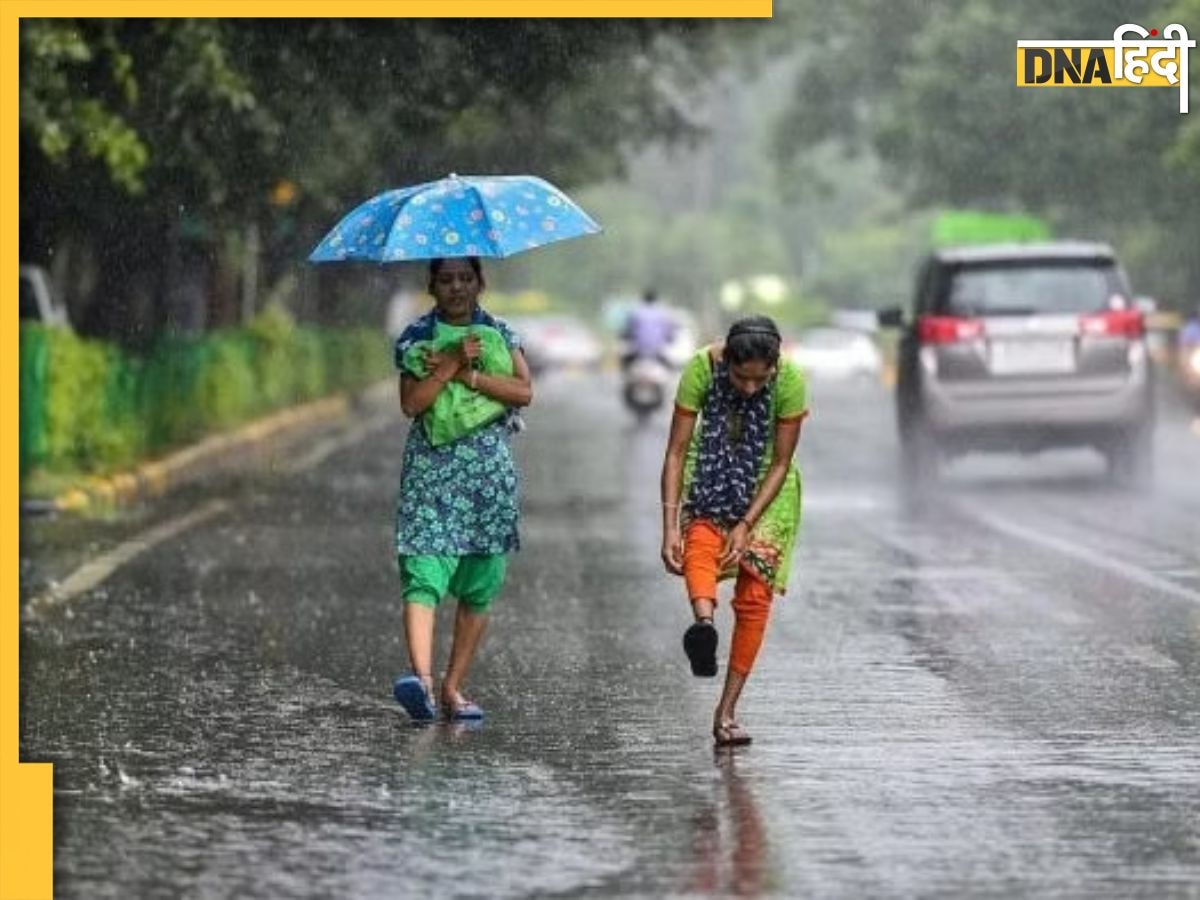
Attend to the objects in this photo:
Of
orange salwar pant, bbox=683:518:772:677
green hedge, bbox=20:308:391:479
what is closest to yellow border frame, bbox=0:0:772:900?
green hedge, bbox=20:308:391:479

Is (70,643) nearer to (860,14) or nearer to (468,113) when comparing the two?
(468,113)

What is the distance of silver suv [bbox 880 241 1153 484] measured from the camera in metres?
25.3

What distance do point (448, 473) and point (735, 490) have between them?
3.56 feet

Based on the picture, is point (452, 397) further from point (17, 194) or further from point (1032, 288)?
point (1032, 288)

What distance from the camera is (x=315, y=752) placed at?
413 inches

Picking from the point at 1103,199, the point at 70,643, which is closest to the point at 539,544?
the point at 70,643

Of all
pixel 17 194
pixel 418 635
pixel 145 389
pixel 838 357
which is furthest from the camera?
pixel 838 357

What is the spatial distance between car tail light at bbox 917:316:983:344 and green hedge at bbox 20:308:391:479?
6.15 metres

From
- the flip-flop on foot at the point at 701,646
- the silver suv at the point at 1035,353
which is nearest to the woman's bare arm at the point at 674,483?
the flip-flop on foot at the point at 701,646

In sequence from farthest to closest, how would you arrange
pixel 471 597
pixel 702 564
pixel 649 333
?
1. pixel 649 333
2. pixel 471 597
3. pixel 702 564

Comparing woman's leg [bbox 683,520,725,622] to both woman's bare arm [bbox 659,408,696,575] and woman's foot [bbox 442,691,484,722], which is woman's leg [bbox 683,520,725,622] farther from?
woman's foot [bbox 442,691,484,722]

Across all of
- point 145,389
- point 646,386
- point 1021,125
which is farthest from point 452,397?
point 1021,125

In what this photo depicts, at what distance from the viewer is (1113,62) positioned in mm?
59031

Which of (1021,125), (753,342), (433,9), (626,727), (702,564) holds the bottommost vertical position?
(626,727)
